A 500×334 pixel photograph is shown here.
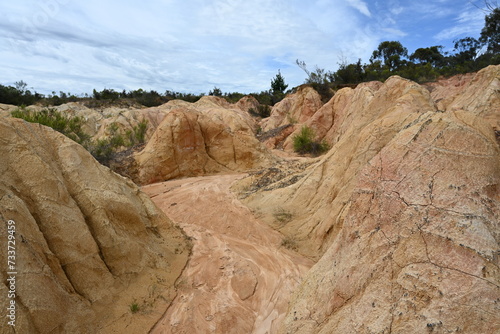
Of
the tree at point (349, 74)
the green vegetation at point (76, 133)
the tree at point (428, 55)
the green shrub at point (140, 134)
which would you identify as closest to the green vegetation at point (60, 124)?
the green vegetation at point (76, 133)

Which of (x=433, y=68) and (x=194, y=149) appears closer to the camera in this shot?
(x=194, y=149)

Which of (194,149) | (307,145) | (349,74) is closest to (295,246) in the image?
(194,149)

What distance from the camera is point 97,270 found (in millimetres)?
3617

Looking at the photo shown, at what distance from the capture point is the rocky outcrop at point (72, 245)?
2.84m

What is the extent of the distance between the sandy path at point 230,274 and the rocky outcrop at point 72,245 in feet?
1.05

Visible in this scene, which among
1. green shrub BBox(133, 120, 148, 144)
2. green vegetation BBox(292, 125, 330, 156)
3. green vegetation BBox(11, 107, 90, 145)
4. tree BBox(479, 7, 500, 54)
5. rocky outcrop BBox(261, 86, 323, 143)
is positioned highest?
tree BBox(479, 7, 500, 54)

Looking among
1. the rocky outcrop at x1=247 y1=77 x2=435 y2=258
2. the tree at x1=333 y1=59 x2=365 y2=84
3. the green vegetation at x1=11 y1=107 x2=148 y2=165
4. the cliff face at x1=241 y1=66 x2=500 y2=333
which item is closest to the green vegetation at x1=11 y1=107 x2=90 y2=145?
the green vegetation at x1=11 y1=107 x2=148 y2=165

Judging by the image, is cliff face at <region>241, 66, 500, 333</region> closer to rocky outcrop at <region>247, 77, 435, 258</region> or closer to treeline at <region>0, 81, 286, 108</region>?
rocky outcrop at <region>247, 77, 435, 258</region>

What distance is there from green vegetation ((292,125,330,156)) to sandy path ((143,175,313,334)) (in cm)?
840

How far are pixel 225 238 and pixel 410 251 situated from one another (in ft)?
12.6

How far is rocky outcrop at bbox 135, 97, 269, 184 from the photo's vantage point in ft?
35.0

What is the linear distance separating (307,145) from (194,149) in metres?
6.32

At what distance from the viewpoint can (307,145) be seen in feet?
50.2

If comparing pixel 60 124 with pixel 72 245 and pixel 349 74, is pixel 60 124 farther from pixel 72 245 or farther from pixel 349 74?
pixel 349 74
